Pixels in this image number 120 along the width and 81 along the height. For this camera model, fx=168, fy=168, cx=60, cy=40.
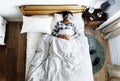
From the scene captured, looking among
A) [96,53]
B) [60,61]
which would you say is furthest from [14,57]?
[96,53]

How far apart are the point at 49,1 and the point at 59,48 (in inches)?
25.5

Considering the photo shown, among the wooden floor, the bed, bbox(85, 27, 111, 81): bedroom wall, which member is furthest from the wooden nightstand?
the wooden floor

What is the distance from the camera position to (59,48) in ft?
7.13

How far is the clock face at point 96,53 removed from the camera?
2.68 metres

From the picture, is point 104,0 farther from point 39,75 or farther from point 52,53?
point 39,75

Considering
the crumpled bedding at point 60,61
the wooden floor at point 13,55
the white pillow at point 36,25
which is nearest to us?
the crumpled bedding at point 60,61

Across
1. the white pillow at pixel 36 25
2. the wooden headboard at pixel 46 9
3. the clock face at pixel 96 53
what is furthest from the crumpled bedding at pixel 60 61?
the clock face at pixel 96 53

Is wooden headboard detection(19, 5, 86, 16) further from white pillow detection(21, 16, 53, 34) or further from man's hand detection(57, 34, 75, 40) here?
man's hand detection(57, 34, 75, 40)

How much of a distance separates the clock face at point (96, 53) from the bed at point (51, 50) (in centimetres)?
46

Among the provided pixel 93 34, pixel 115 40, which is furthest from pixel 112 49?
pixel 93 34

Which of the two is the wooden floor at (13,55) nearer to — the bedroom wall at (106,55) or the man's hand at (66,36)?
the man's hand at (66,36)

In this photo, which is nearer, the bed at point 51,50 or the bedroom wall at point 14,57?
the bed at point 51,50

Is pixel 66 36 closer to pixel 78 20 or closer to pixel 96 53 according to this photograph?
pixel 78 20

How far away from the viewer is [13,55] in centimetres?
256
